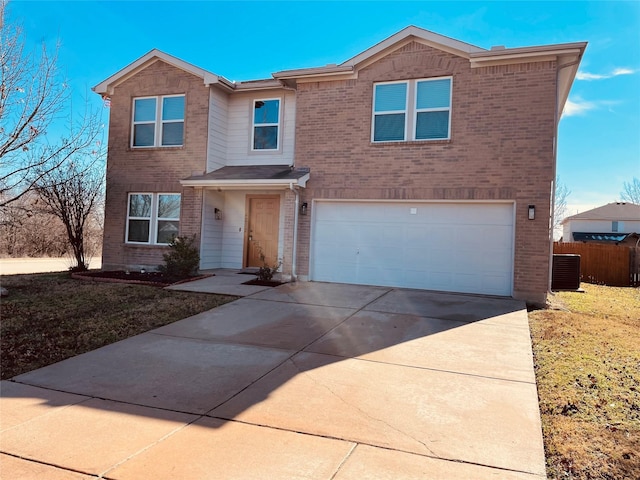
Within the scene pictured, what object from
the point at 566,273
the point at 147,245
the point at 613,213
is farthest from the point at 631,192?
the point at 147,245

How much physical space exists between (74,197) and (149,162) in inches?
98.1

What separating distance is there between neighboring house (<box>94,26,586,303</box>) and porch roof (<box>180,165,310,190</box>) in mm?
65

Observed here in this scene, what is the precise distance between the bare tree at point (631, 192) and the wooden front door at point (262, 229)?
4581 cm

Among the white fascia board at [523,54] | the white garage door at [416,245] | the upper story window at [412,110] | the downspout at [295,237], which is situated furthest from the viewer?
the downspout at [295,237]

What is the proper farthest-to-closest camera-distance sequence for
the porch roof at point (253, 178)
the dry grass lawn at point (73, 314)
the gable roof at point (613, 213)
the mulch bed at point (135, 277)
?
the gable roof at point (613, 213) → the mulch bed at point (135, 277) → the porch roof at point (253, 178) → the dry grass lawn at point (73, 314)

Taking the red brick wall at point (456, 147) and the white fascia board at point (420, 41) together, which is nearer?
the red brick wall at point (456, 147)

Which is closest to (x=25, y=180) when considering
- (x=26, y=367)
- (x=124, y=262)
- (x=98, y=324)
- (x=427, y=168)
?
(x=124, y=262)

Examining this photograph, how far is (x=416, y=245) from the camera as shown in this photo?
11.4m

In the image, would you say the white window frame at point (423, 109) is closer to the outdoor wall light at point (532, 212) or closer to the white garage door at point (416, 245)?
the white garage door at point (416, 245)

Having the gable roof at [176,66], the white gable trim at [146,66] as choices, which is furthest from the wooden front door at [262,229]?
the white gable trim at [146,66]

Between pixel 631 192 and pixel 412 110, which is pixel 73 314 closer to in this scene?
pixel 412 110

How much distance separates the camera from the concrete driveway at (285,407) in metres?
3.28

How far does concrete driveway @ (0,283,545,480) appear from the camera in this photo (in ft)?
10.8

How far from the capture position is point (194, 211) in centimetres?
1341
